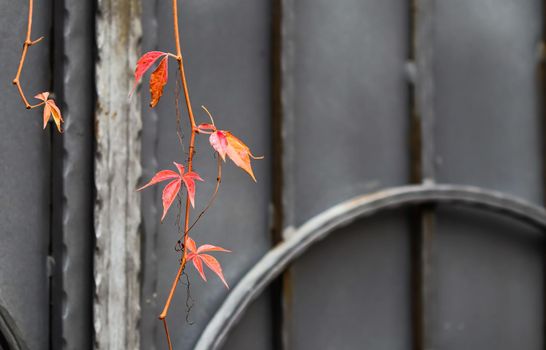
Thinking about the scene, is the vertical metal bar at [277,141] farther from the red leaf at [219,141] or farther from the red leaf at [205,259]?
the red leaf at [219,141]

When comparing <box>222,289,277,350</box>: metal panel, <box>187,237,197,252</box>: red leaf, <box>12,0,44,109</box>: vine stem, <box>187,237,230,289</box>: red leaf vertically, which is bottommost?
<box>222,289,277,350</box>: metal panel

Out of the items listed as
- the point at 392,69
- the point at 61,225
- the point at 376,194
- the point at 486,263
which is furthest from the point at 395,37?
the point at 61,225

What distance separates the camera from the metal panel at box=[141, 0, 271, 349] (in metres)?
1.48

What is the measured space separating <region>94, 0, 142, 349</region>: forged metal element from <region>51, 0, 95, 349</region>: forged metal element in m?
0.02

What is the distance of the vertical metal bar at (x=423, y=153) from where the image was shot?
6.31 ft

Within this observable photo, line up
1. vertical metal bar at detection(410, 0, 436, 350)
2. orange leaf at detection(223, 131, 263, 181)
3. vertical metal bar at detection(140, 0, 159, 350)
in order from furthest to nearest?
vertical metal bar at detection(410, 0, 436, 350)
vertical metal bar at detection(140, 0, 159, 350)
orange leaf at detection(223, 131, 263, 181)

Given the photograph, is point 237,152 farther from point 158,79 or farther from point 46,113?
point 46,113

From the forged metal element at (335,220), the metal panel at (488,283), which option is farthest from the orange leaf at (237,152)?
the metal panel at (488,283)

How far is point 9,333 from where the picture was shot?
1343mm

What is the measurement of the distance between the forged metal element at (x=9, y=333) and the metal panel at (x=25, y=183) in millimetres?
15

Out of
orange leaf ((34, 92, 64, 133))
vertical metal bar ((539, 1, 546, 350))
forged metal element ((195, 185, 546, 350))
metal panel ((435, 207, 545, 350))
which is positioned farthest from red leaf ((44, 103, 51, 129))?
vertical metal bar ((539, 1, 546, 350))

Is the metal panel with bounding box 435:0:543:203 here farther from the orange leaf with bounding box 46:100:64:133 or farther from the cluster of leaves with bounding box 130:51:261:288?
the orange leaf with bounding box 46:100:64:133

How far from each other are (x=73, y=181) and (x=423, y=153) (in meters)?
0.90

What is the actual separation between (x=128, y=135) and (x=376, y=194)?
651 millimetres
